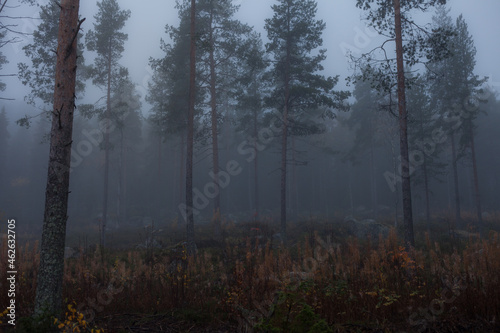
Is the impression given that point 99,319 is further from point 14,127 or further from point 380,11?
point 14,127

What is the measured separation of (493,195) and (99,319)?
168 ft

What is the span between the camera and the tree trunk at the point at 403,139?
9320 mm

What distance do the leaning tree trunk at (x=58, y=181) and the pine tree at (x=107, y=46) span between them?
18245 mm

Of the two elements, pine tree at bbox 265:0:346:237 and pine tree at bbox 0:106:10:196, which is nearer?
pine tree at bbox 265:0:346:237

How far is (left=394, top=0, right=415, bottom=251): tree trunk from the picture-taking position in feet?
30.6

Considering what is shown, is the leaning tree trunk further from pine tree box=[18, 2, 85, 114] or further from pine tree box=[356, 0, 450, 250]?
pine tree box=[18, 2, 85, 114]

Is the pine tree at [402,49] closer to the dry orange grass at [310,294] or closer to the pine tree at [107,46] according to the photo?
the dry orange grass at [310,294]

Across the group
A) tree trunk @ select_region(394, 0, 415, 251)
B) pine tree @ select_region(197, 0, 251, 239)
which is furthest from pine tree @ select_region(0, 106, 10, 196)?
tree trunk @ select_region(394, 0, 415, 251)

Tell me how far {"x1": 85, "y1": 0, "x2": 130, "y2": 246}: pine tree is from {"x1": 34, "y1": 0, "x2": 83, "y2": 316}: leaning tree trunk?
59.9 feet

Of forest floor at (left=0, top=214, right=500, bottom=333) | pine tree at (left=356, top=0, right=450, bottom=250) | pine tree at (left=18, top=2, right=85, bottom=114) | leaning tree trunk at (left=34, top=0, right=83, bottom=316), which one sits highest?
pine tree at (left=18, top=2, right=85, bottom=114)

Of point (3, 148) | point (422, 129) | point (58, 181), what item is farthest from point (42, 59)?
point (3, 148)

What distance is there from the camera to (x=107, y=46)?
22.8 m

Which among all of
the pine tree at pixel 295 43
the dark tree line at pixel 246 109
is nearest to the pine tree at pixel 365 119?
the dark tree line at pixel 246 109

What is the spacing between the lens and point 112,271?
24.7 ft
